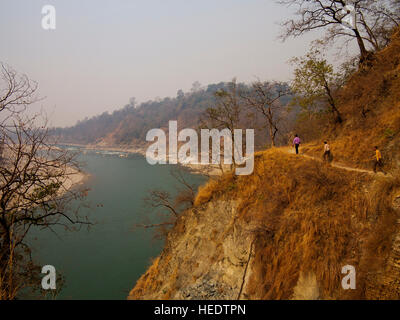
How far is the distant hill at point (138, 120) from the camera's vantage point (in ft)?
334

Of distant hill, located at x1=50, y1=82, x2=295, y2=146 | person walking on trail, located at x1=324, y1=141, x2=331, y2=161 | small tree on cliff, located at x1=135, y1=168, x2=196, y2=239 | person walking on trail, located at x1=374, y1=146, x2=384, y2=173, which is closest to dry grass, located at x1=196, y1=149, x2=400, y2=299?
person walking on trail, located at x1=374, y1=146, x2=384, y2=173

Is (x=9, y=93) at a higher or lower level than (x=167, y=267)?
higher

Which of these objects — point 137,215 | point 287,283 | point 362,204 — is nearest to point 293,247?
point 287,283

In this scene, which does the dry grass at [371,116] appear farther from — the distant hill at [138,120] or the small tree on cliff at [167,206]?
the distant hill at [138,120]

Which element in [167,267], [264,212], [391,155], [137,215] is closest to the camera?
[391,155]

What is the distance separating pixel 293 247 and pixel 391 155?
3.90 metres

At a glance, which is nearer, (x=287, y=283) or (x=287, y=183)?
(x=287, y=283)

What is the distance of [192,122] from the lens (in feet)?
304

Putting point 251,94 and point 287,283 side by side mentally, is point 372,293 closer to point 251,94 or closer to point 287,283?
point 287,283
